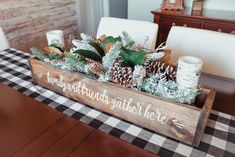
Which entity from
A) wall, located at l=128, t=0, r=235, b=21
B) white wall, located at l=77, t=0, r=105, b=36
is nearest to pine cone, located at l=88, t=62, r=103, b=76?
wall, located at l=128, t=0, r=235, b=21

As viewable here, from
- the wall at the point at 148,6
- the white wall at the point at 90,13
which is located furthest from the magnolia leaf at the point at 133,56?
the white wall at the point at 90,13

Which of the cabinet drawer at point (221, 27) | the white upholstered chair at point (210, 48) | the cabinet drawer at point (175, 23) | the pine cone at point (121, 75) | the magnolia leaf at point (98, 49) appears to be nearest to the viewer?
the pine cone at point (121, 75)

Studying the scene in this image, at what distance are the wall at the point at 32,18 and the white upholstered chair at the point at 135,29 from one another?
752 mm

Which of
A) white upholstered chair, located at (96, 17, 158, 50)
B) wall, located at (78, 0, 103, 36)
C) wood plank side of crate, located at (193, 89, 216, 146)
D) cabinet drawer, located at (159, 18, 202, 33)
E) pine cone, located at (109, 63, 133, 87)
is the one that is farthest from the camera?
wall, located at (78, 0, 103, 36)

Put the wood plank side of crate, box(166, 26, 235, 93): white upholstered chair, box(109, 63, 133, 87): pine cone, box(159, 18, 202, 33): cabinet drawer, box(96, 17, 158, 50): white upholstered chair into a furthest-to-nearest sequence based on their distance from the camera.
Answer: box(159, 18, 202, 33): cabinet drawer → box(96, 17, 158, 50): white upholstered chair → box(166, 26, 235, 93): white upholstered chair → box(109, 63, 133, 87): pine cone → the wood plank side of crate

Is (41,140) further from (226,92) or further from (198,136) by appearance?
(226,92)

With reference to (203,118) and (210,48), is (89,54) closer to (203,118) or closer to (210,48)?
(203,118)

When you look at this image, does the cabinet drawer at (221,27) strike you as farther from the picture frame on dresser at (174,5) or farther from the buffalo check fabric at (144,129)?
the buffalo check fabric at (144,129)

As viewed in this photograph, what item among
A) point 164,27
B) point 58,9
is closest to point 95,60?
point 164,27

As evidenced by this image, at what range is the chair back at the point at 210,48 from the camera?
45.1 inches

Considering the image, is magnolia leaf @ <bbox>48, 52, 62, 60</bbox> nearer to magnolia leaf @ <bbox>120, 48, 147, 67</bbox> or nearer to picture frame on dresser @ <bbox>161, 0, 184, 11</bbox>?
magnolia leaf @ <bbox>120, 48, 147, 67</bbox>

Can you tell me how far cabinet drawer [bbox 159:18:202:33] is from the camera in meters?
2.02

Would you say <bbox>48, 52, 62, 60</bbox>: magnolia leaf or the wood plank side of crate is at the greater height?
<bbox>48, 52, 62, 60</bbox>: magnolia leaf

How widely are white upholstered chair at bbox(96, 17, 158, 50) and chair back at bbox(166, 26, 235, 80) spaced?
0.15 metres
